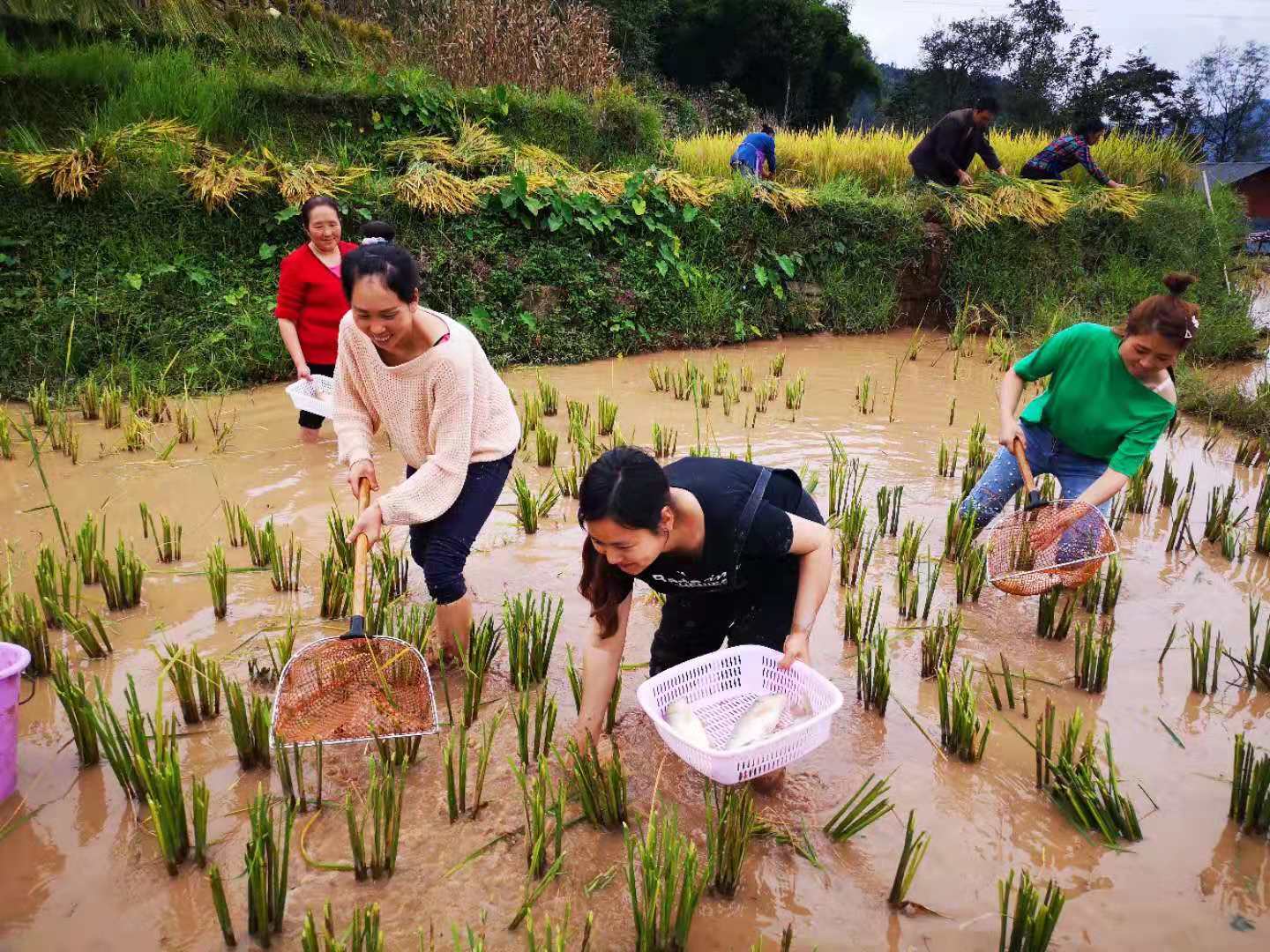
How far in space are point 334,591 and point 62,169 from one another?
194 inches

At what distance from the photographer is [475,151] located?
8.62 m

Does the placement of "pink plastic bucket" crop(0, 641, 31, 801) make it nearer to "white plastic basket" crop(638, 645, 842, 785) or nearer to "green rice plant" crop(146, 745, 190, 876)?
"green rice plant" crop(146, 745, 190, 876)

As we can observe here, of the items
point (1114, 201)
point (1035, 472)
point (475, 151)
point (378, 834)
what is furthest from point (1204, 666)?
point (1114, 201)

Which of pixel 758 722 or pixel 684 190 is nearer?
pixel 758 722

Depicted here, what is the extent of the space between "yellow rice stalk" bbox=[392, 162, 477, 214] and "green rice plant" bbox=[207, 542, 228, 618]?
476 cm

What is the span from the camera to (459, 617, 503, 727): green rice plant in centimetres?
293

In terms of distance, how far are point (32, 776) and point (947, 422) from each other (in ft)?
20.1

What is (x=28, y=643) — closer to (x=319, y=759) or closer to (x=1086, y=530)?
(x=319, y=759)

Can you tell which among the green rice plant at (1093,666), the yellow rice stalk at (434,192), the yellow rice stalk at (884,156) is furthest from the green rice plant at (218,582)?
the yellow rice stalk at (884,156)

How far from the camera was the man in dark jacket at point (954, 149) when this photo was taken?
32.5ft

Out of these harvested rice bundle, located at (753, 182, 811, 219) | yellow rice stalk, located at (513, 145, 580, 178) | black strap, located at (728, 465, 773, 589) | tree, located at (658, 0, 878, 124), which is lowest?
black strap, located at (728, 465, 773, 589)

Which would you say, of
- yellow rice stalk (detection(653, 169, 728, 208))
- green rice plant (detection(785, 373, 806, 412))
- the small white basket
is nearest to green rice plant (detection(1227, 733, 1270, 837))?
the small white basket

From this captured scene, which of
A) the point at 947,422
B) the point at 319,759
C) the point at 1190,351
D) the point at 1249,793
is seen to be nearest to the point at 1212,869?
the point at 1249,793

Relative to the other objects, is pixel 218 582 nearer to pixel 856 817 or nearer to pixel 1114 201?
pixel 856 817
